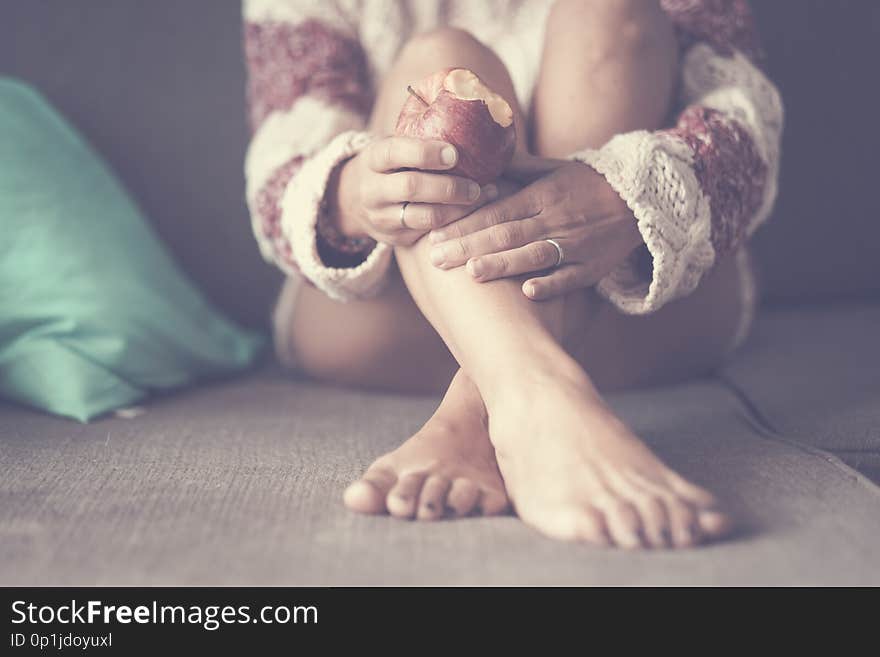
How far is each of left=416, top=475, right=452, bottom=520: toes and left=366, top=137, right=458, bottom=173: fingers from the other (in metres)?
0.24

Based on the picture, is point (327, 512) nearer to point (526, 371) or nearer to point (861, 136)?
point (526, 371)

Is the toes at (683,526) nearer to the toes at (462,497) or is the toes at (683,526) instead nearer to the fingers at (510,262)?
the toes at (462,497)

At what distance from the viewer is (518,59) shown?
3.84 feet

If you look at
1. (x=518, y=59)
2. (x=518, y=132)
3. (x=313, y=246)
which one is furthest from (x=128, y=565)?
(x=518, y=59)

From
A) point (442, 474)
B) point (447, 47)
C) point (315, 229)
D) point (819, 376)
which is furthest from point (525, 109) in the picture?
point (442, 474)

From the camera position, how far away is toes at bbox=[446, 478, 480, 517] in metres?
0.68

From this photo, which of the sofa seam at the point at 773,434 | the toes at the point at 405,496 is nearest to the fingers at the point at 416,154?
the toes at the point at 405,496

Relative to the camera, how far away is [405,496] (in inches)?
26.5

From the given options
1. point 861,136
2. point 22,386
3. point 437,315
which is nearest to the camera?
point 437,315

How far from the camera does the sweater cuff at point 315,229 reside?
90 centimetres

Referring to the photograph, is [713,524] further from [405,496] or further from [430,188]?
[430,188]

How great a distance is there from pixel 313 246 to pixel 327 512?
12.1 inches

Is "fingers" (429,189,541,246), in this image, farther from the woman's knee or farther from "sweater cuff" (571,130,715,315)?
the woman's knee
